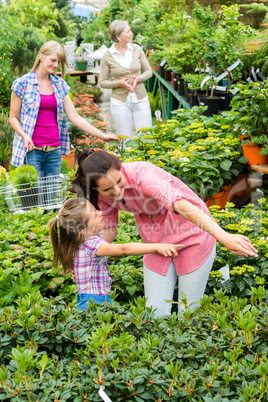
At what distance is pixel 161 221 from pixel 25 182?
5.55 feet

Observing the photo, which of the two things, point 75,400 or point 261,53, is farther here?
point 261,53

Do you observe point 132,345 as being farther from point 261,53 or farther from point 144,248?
point 261,53

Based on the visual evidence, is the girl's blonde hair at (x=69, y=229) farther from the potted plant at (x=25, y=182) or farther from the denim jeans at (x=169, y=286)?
the potted plant at (x=25, y=182)

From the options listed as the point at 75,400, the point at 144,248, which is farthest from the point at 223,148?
the point at 75,400

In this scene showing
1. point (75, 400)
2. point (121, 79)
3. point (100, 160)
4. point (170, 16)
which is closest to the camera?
point (75, 400)

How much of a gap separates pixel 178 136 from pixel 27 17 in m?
7.51

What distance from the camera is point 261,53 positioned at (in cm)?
437

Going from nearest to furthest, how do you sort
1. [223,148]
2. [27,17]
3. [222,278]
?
[222,278] < [223,148] < [27,17]

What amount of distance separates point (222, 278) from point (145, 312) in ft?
3.17

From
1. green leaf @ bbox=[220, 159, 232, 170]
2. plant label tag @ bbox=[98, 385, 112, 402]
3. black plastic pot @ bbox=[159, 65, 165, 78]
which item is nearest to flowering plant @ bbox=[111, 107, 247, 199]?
green leaf @ bbox=[220, 159, 232, 170]

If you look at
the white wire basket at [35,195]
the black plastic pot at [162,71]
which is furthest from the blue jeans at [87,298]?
the black plastic pot at [162,71]

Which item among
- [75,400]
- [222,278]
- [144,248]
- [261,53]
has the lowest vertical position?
[222,278]

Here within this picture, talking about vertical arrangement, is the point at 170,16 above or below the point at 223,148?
above

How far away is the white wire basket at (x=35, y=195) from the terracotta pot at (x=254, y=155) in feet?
4.88
